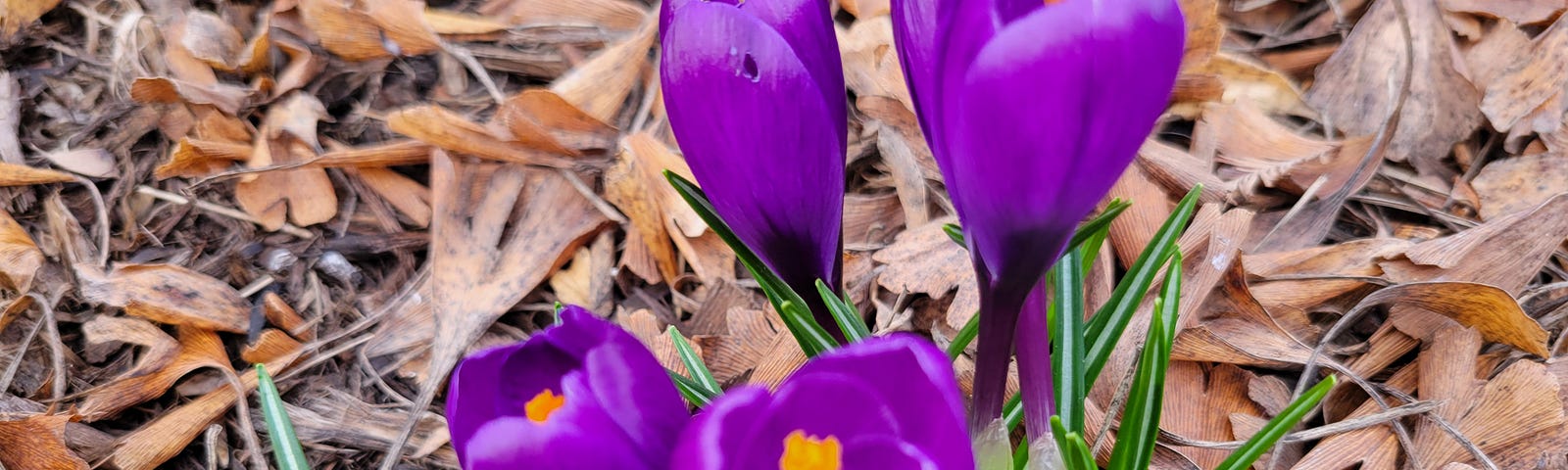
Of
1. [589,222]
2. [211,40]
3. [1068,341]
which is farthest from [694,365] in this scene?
[211,40]

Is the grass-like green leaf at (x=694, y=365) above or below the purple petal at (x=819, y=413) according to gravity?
below

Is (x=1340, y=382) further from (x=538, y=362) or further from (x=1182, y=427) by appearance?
(x=538, y=362)

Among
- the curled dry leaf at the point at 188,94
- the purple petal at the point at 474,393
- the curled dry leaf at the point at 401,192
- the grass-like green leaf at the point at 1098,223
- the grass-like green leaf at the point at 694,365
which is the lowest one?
the curled dry leaf at the point at 401,192

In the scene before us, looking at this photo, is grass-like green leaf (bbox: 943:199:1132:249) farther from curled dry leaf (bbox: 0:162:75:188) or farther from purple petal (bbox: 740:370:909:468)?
curled dry leaf (bbox: 0:162:75:188)

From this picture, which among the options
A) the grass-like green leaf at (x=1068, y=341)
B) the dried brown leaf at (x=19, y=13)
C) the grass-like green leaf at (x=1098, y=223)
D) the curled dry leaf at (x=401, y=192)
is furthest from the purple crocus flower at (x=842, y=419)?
the dried brown leaf at (x=19, y=13)

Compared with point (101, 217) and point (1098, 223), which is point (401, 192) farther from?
point (1098, 223)

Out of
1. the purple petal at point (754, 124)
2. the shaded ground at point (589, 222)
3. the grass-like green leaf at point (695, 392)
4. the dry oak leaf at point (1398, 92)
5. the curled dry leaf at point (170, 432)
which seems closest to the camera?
the purple petal at point (754, 124)

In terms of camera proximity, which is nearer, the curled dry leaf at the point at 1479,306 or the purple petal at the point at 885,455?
the purple petal at the point at 885,455

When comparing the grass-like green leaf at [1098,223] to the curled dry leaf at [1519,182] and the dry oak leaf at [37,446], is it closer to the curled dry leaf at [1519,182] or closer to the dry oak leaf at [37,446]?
the curled dry leaf at [1519,182]
